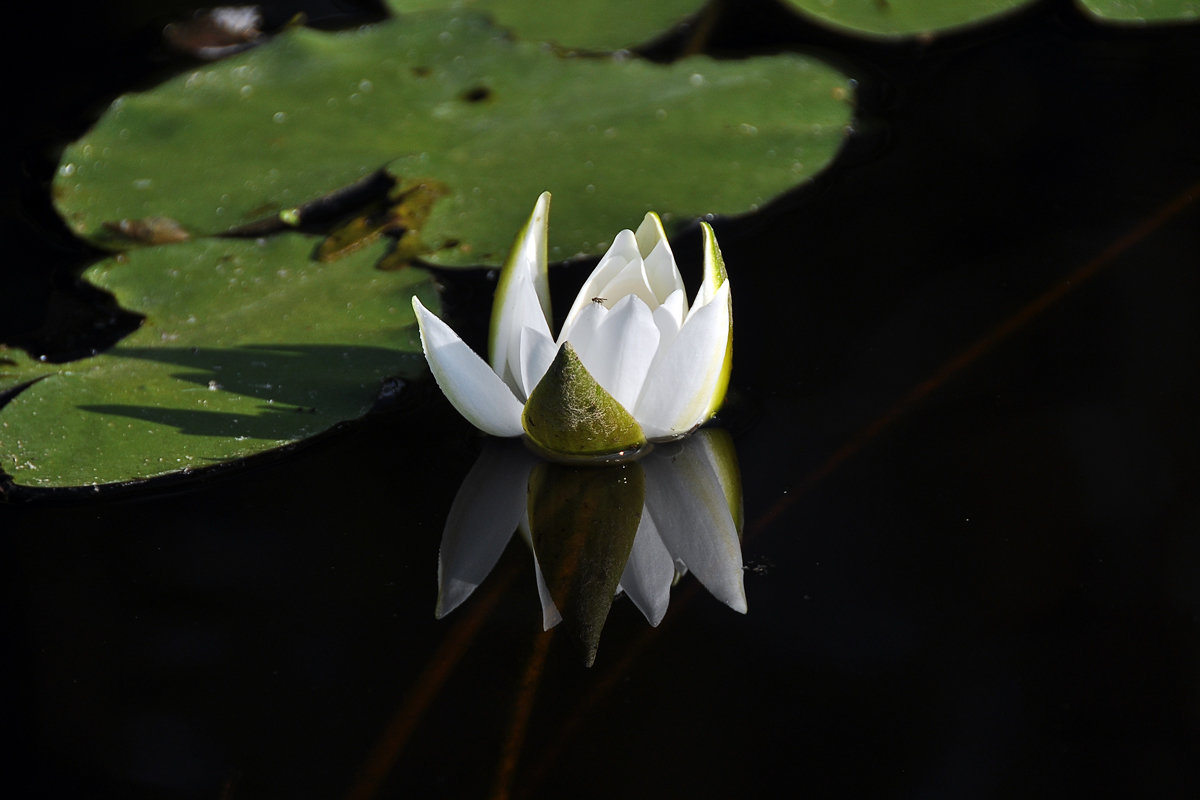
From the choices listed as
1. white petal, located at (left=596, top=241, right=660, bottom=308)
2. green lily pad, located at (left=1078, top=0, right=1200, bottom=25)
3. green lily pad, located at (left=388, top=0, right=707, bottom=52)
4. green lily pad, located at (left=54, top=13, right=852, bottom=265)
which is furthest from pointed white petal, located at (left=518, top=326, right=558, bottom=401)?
green lily pad, located at (left=1078, top=0, right=1200, bottom=25)

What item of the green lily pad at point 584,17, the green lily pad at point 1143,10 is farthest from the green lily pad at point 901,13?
the green lily pad at point 584,17

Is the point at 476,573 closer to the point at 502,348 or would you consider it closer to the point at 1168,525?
the point at 502,348

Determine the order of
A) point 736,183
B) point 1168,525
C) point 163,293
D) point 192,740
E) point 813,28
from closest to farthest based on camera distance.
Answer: point 192,740, point 1168,525, point 163,293, point 736,183, point 813,28

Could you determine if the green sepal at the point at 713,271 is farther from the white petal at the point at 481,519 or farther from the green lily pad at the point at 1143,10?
the green lily pad at the point at 1143,10

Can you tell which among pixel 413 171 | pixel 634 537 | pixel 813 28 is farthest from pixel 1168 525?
pixel 813 28

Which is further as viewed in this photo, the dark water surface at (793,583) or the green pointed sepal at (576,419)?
the green pointed sepal at (576,419)
